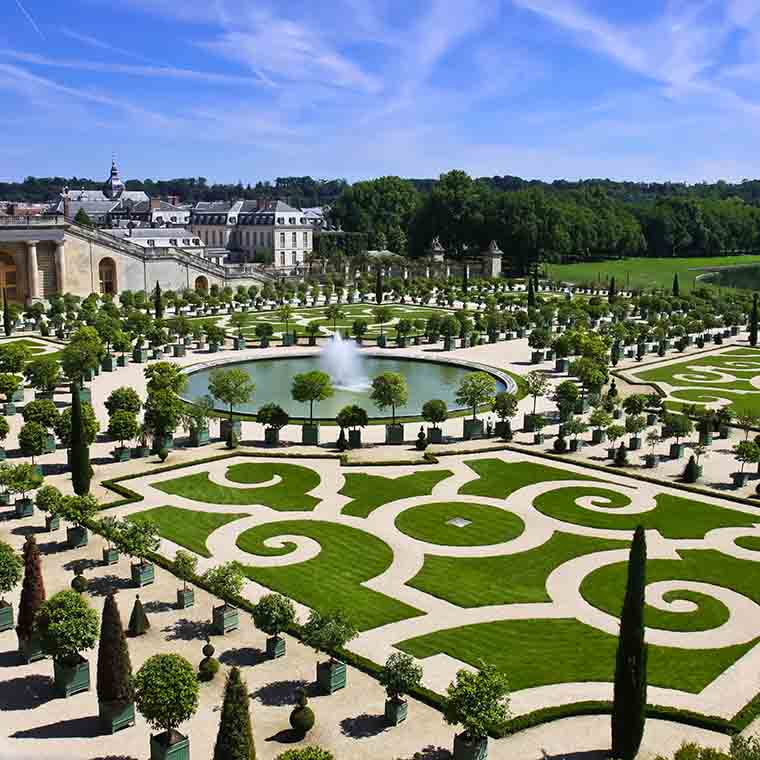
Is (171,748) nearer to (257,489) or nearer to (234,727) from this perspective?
(234,727)

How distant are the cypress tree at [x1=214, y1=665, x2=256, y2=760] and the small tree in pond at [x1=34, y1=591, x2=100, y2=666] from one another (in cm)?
583

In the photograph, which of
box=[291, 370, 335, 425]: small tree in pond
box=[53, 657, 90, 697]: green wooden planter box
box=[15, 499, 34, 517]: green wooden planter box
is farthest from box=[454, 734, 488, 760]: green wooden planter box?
box=[291, 370, 335, 425]: small tree in pond

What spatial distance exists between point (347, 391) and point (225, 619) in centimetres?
3159

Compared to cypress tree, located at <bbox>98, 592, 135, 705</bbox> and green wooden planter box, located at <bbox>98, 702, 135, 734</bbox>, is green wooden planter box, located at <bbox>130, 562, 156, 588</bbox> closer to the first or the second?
cypress tree, located at <bbox>98, 592, 135, 705</bbox>

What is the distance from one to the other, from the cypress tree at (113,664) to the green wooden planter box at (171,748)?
1.63 metres

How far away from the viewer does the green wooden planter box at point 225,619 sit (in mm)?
24000

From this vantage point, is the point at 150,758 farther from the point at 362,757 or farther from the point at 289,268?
the point at 289,268

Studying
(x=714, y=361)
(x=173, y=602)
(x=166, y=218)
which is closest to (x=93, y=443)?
(x=173, y=602)

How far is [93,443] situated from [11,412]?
28.2ft

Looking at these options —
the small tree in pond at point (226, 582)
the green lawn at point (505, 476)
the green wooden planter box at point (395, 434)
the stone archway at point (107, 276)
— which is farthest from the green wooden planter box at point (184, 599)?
the stone archway at point (107, 276)

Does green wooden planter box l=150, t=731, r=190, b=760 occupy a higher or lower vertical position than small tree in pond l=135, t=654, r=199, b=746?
lower

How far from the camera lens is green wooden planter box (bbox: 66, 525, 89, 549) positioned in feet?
97.0

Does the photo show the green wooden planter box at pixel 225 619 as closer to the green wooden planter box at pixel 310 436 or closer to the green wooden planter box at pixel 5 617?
the green wooden planter box at pixel 5 617

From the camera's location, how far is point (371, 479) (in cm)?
3709
